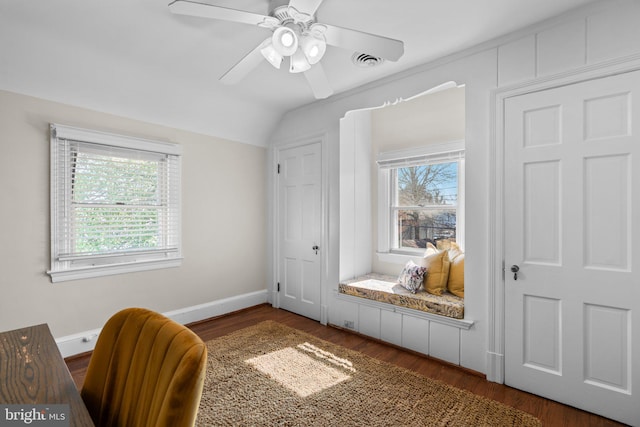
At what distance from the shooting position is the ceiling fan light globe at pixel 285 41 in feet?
5.53

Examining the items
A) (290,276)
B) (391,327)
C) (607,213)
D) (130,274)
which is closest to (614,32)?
(607,213)

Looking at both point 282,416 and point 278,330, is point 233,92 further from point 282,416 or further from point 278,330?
point 282,416

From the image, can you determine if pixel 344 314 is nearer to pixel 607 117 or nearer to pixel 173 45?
pixel 607 117

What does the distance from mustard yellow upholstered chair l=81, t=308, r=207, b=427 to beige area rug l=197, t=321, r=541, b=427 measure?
1086mm

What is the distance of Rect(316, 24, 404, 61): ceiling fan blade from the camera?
5.57ft

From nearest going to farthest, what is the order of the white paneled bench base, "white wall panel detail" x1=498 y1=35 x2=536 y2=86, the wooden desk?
1. the wooden desk
2. "white wall panel detail" x1=498 y1=35 x2=536 y2=86
3. the white paneled bench base

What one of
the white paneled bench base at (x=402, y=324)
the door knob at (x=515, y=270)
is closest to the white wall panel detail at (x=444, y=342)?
the white paneled bench base at (x=402, y=324)

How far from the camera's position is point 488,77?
2.40 m

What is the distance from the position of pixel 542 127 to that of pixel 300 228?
263cm

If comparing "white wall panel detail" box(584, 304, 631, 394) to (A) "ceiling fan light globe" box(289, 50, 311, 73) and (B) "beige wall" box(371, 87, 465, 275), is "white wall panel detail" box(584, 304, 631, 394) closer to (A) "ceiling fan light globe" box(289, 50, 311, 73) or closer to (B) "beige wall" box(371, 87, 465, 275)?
(B) "beige wall" box(371, 87, 465, 275)

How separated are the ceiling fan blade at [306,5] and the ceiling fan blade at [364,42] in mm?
109

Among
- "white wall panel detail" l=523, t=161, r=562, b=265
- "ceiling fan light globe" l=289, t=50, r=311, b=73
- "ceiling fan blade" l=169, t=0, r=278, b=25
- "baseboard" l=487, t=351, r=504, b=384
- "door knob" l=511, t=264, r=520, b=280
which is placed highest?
"ceiling fan blade" l=169, t=0, r=278, b=25

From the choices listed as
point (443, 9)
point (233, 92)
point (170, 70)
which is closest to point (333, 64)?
point (443, 9)

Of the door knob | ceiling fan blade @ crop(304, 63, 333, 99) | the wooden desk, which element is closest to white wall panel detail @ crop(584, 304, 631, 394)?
the door knob
